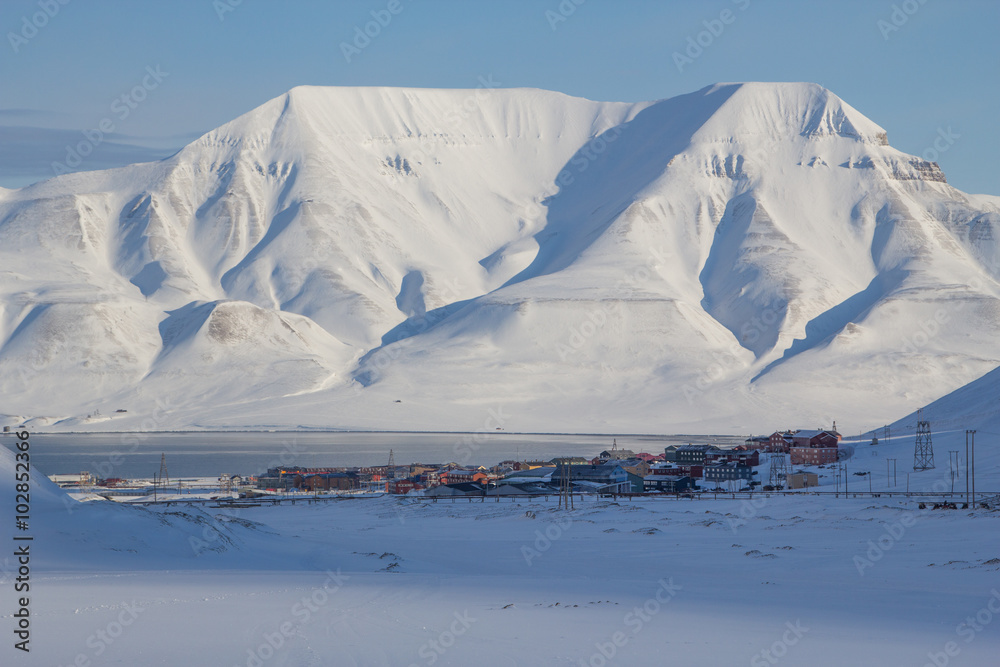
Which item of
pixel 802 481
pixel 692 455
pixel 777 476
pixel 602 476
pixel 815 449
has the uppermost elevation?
pixel 815 449

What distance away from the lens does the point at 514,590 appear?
27812 mm

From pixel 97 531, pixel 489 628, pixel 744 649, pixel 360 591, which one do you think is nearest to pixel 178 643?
pixel 489 628

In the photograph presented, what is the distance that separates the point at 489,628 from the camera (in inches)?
859

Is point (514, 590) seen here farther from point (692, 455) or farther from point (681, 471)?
point (692, 455)

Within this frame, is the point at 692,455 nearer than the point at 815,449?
No

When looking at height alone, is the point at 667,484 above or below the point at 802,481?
below

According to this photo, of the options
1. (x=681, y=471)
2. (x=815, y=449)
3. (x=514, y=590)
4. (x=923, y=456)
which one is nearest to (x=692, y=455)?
(x=815, y=449)

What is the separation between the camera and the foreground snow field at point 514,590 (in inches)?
777

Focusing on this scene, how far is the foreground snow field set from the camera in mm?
19734

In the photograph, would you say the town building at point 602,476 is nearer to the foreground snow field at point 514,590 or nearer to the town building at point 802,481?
the town building at point 802,481

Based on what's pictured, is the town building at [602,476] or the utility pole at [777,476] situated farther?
the utility pole at [777,476]

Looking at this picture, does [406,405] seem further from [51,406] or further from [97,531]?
[97,531]

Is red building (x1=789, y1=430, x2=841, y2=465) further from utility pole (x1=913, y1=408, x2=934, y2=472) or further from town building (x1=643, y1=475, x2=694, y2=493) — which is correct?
town building (x1=643, y1=475, x2=694, y2=493)

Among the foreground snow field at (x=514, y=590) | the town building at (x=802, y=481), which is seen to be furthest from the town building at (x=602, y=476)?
the foreground snow field at (x=514, y=590)
